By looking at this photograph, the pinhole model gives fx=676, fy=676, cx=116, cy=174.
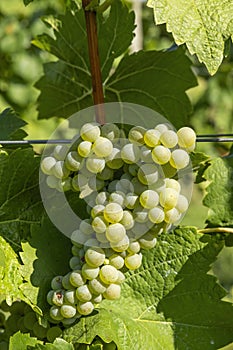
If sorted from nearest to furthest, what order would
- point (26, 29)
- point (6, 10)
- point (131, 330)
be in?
point (131, 330) < point (26, 29) < point (6, 10)

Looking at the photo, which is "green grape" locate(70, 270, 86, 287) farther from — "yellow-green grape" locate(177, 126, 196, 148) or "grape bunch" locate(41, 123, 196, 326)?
"yellow-green grape" locate(177, 126, 196, 148)

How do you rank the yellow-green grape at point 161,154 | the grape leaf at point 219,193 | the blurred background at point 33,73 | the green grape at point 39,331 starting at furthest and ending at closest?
the blurred background at point 33,73, the grape leaf at point 219,193, the green grape at point 39,331, the yellow-green grape at point 161,154

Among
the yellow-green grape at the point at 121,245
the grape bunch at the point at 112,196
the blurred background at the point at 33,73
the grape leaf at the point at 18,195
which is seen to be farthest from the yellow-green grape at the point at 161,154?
the blurred background at the point at 33,73

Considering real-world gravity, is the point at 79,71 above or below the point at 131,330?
above

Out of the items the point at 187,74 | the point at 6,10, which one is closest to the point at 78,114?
the point at 187,74

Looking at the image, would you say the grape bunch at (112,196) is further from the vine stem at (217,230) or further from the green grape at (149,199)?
the vine stem at (217,230)

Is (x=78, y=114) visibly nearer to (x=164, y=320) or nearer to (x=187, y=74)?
(x=187, y=74)

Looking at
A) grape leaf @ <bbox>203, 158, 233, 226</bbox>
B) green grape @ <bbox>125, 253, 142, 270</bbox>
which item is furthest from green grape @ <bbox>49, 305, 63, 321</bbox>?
grape leaf @ <bbox>203, 158, 233, 226</bbox>
